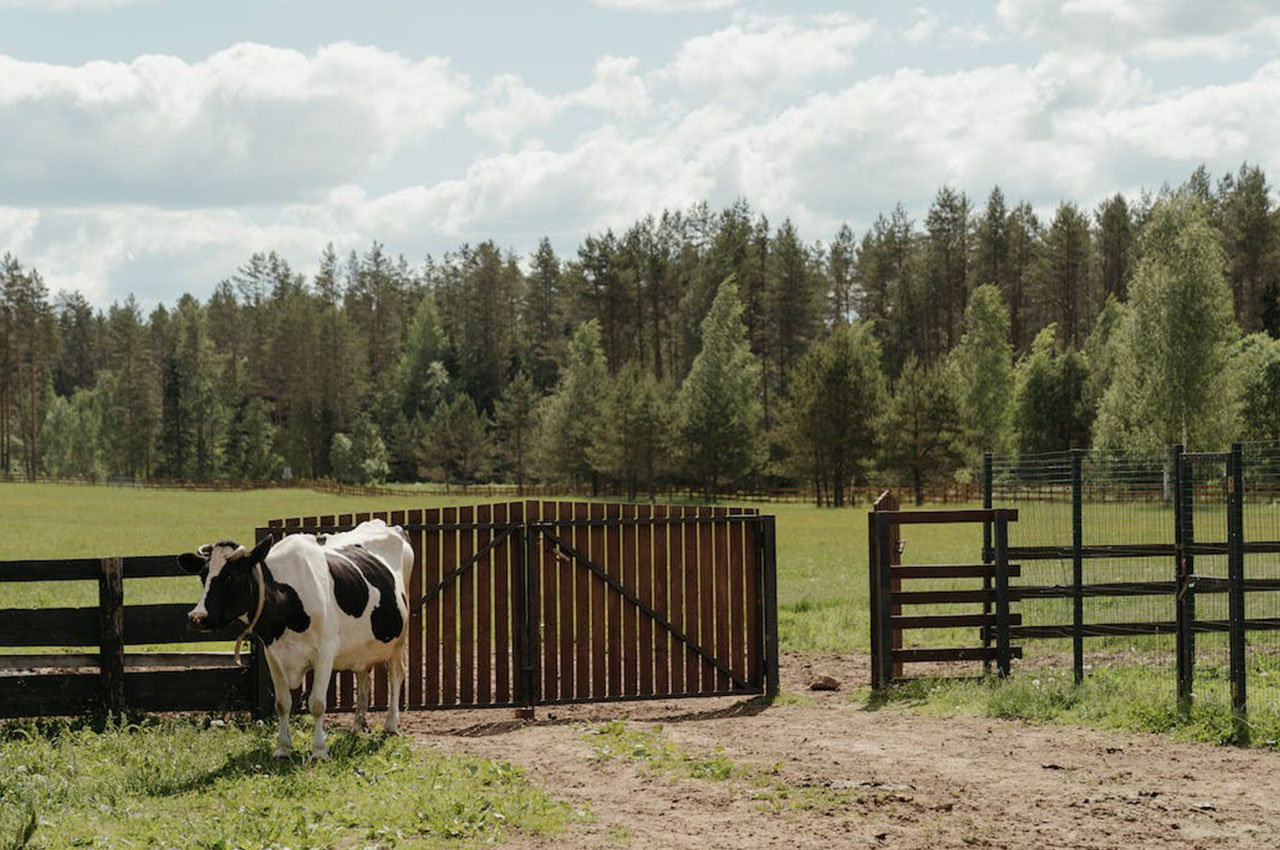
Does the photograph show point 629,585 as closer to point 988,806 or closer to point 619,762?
point 619,762

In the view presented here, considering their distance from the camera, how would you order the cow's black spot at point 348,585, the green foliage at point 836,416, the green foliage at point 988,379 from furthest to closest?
the green foliage at point 988,379 → the green foliage at point 836,416 → the cow's black spot at point 348,585

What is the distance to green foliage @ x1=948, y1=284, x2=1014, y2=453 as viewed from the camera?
3460 inches

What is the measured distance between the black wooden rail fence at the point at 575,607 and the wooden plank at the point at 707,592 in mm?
14

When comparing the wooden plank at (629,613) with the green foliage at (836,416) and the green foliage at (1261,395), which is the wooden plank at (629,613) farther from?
the green foliage at (1261,395)

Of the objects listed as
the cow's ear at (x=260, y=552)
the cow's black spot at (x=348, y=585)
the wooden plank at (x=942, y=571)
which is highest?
the cow's ear at (x=260, y=552)

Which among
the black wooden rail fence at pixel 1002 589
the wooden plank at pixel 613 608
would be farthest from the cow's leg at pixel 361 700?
the black wooden rail fence at pixel 1002 589

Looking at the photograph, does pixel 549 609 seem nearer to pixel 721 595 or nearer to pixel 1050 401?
pixel 721 595

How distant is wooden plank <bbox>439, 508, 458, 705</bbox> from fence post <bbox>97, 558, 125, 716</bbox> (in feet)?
10.1

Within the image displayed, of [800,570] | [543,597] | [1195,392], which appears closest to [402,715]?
[543,597]

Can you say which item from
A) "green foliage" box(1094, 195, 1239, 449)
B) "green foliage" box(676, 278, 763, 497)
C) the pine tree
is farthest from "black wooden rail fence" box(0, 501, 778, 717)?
the pine tree

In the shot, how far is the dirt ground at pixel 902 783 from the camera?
8094mm

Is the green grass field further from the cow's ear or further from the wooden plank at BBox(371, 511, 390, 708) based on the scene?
the cow's ear

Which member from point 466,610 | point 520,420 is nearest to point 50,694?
point 466,610

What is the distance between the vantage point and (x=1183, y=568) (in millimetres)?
12070
